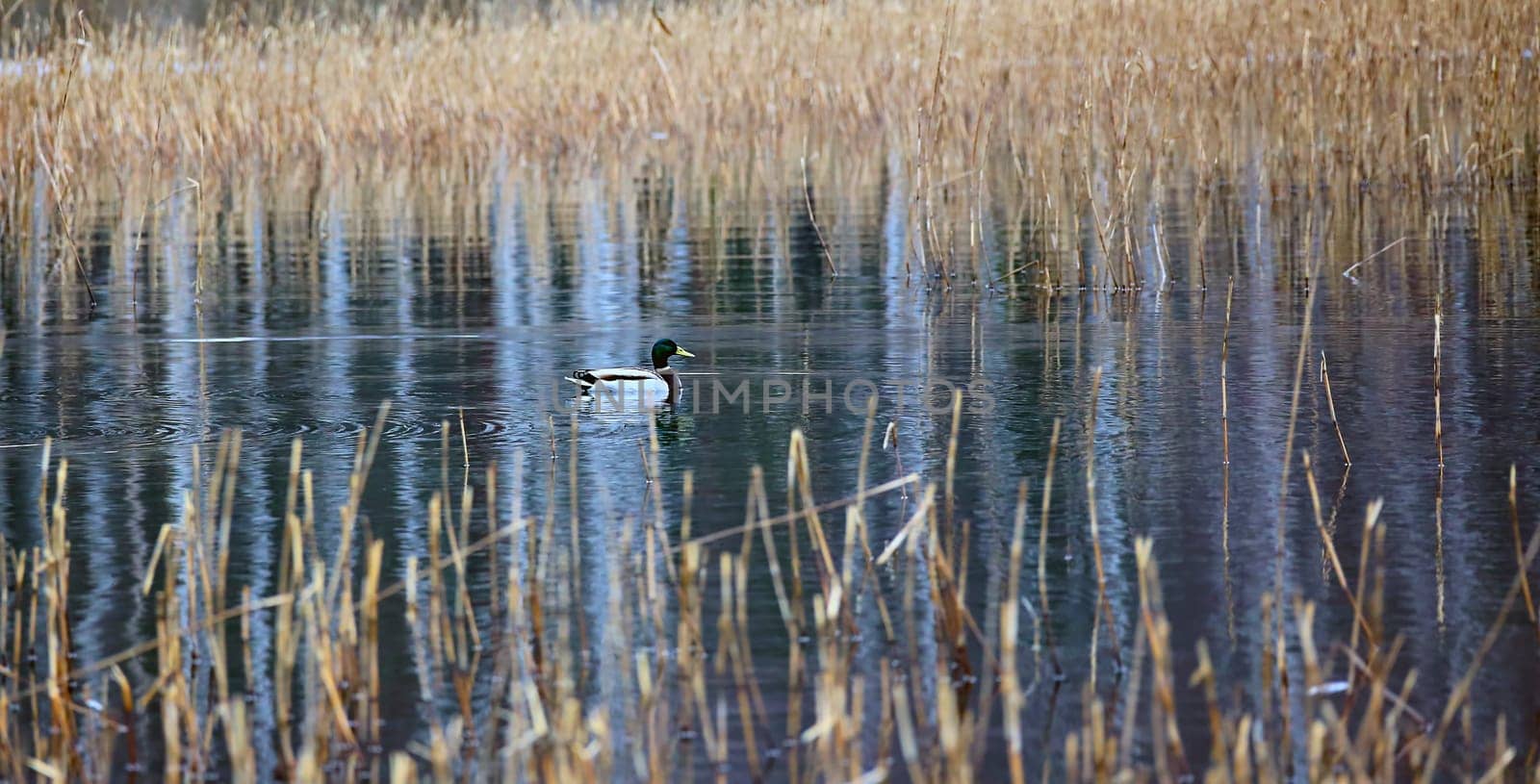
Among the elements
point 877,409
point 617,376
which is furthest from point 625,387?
point 877,409

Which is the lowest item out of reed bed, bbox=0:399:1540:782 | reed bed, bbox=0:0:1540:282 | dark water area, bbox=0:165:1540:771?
reed bed, bbox=0:399:1540:782

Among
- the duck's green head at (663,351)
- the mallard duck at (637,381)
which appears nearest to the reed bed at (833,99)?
the duck's green head at (663,351)

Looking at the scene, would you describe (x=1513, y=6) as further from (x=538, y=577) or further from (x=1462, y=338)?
(x=538, y=577)

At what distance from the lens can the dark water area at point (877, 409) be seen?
5086 mm

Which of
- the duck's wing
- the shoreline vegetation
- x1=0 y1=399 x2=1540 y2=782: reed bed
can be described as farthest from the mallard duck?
x1=0 y1=399 x2=1540 y2=782: reed bed

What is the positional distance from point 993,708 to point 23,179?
39.3 feet

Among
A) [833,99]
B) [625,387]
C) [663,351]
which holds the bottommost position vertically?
[625,387]

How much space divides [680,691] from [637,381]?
3526mm

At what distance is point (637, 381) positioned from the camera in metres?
7.99

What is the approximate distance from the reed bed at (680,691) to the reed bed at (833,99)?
6.33 meters

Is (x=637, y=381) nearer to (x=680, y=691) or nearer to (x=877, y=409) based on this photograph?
(x=877, y=409)

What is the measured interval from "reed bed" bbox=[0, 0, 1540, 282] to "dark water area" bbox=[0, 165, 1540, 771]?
23.7 inches

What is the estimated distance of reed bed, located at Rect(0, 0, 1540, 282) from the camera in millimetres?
13344

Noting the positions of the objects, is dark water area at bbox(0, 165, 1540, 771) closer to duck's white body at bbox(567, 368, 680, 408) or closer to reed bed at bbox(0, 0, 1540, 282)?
duck's white body at bbox(567, 368, 680, 408)
